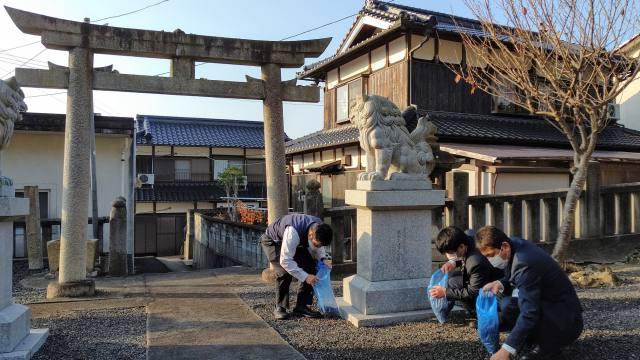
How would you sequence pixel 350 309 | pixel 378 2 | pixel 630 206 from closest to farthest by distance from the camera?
pixel 350 309 → pixel 630 206 → pixel 378 2

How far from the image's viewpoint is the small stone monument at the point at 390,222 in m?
4.93

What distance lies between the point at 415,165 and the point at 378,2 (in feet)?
38.6

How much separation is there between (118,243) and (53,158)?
4.14 m

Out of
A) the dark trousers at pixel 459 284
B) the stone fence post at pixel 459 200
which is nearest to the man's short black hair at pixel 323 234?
the dark trousers at pixel 459 284

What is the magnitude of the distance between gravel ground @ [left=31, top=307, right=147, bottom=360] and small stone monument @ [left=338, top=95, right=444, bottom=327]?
7.48 ft

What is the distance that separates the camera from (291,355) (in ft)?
13.0

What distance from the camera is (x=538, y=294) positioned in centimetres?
328

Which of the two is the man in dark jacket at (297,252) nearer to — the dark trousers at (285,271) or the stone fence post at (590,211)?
the dark trousers at (285,271)

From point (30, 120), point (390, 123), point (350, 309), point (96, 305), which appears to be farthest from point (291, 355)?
point (30, 120)

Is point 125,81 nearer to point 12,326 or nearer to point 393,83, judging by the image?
point 12,326

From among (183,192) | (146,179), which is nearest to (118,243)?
(146,179)

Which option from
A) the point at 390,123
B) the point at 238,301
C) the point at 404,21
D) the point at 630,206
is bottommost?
the point at 238,301

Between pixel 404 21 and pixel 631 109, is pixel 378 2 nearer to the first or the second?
pixel 404 21

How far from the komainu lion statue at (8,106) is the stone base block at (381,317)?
3.81 m
